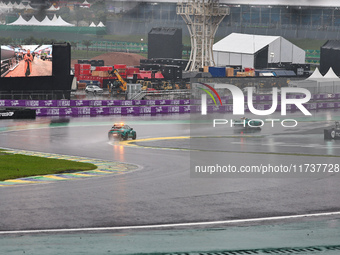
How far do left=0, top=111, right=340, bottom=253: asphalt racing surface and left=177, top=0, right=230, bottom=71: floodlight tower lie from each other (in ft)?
185

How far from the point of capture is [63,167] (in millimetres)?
34344

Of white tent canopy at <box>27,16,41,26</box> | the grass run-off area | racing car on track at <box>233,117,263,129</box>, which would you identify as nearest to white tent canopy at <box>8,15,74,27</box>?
white tent canopy at <box>27,16,41,26</box>

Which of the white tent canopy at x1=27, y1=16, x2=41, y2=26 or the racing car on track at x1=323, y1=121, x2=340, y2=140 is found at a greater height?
the white tent canopy at x1=27, y1=16, x2=41, y2=26

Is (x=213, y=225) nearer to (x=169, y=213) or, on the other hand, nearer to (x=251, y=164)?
(x=169, y=213)

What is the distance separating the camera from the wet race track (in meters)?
22.4

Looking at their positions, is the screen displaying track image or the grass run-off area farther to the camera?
the screen displaying track image

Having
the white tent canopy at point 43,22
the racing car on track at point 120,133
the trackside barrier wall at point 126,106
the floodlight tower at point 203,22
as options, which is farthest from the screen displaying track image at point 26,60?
the white tent canopy at point 43,22

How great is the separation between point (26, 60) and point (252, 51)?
180 feet

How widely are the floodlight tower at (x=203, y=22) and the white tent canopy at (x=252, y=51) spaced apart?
6378 millimetres

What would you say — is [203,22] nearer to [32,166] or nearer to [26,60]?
[26,60]

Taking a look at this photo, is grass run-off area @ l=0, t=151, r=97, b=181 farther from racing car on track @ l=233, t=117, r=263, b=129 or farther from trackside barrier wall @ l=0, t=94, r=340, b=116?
trackside barrier wall @ l=0, t=94, r=340, b=116

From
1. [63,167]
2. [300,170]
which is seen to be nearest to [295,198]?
[300,170]

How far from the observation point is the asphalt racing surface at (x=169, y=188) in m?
22.2

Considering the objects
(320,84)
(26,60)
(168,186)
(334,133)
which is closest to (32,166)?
(168,186)
